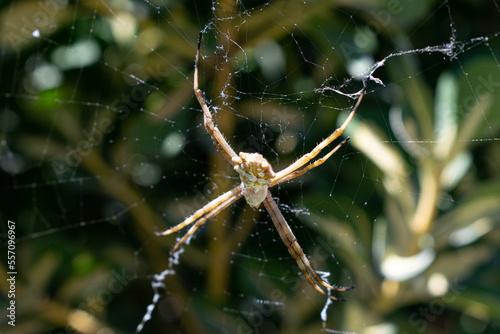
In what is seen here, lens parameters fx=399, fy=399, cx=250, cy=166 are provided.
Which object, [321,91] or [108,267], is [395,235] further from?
[108,267]

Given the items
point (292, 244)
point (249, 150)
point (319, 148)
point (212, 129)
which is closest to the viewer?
point (319, 148)

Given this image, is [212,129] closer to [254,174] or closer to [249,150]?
[254,174]

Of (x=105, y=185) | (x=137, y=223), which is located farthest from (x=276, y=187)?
(x=105, y=185)

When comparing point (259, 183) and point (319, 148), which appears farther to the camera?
point (259, 183)

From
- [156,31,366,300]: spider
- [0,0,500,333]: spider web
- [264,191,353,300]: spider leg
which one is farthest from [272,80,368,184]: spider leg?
[264,191,353,300]: spider leg

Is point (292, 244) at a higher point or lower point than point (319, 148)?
lower

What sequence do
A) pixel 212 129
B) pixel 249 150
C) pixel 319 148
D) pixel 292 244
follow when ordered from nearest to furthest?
1. pixel 319 148
2. pixel 212 129
3. pixel 292 244
4. pixel 249 150

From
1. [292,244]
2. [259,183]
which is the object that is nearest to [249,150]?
[259,183]
